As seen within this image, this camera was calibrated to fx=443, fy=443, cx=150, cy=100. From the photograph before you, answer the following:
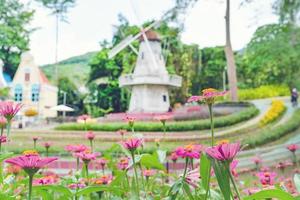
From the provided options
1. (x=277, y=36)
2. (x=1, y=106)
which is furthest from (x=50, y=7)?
(x=1, y=106)

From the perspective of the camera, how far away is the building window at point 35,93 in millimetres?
22484

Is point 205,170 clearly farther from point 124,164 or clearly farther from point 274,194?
point 124,164

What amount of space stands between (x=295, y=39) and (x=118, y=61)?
47.3ft

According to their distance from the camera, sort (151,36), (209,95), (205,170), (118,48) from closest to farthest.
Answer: (205,170)
(209,95)
(151,36)
(118,48)

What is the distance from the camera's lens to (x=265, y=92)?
22469mm

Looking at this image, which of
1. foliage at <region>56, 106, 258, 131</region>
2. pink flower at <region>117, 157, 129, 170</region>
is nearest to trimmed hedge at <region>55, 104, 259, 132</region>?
foliage at <region>56, 106, 258, 131</region>

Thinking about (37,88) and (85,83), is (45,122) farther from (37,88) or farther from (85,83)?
(85,83)

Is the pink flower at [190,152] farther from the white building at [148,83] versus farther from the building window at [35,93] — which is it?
the building window at [35,93]

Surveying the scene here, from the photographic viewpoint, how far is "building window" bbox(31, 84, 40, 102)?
73.8 feet

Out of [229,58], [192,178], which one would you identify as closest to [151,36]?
[229,58]

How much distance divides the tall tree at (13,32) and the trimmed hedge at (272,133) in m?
13.9

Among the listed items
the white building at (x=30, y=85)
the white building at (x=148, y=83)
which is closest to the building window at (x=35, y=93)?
the white building at (x=30, y=85)

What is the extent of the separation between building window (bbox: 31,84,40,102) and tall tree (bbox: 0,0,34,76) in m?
2.56

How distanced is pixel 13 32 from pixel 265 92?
1300 cm
